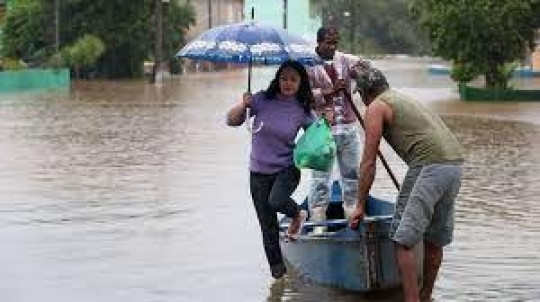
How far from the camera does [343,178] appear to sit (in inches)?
369

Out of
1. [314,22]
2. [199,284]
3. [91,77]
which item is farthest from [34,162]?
[314,22]

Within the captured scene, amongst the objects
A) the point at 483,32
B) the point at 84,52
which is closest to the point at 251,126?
the point at 483,32

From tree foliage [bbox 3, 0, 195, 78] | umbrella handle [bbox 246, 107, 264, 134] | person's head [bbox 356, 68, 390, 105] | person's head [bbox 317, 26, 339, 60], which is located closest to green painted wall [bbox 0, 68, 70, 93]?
tree foliage [bbox 3, 0, 195, 78]

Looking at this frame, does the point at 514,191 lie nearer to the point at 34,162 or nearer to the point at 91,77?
the point at 34,162

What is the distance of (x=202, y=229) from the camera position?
38.1 feet

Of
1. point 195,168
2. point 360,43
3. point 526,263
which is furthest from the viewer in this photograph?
point 360,43

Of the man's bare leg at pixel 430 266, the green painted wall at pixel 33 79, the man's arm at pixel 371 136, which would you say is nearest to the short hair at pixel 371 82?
the man's arm at pixel 371 136

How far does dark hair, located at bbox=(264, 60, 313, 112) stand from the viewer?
8.65 m

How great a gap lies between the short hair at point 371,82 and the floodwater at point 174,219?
5.46 feet

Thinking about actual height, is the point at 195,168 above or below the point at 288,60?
below

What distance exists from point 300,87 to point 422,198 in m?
1.69

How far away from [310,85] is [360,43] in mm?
128360

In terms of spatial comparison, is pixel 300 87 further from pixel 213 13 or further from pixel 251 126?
pixel 213 13

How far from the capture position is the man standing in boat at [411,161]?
7.36 metres
